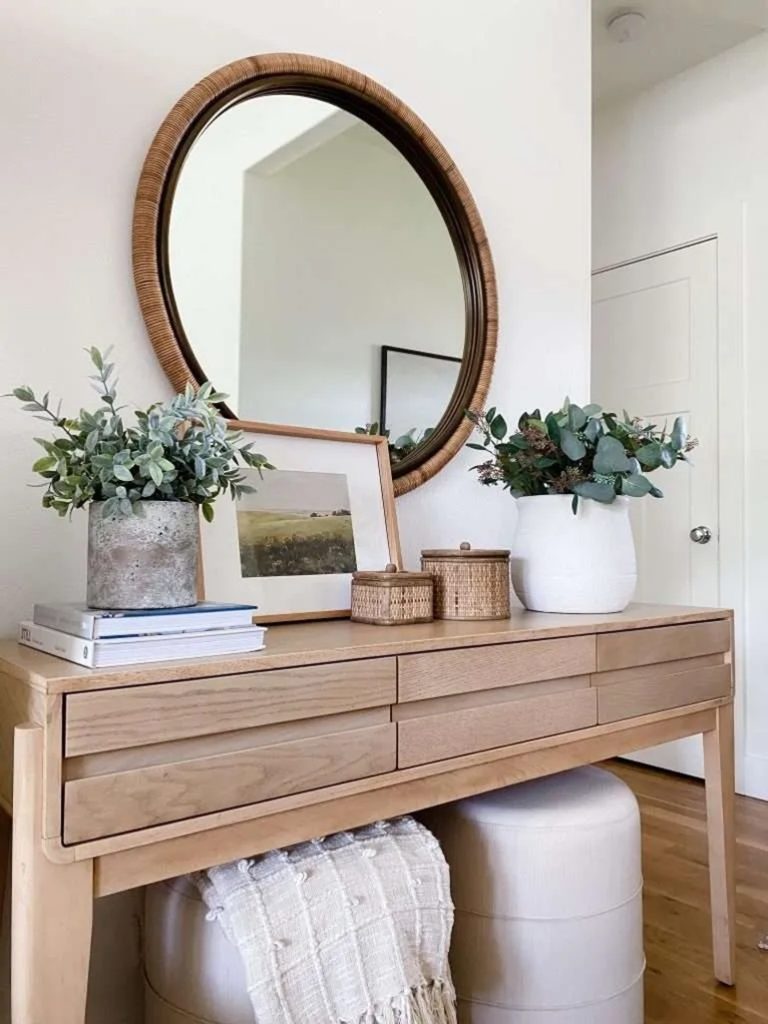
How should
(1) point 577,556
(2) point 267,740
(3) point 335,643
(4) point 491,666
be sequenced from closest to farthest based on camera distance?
(2) point 267,740 < (3) point 335,643 < (4) point 491,666 < (1) point 577,556

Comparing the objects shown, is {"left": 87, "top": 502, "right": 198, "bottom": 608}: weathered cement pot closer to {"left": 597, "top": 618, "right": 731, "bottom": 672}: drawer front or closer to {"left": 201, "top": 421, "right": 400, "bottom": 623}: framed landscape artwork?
{"left": 201, "top": 421, "right": 400, "bottom": 623}: framed landscape artwork

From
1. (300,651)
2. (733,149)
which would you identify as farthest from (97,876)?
(733,149)

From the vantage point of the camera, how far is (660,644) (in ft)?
4.58

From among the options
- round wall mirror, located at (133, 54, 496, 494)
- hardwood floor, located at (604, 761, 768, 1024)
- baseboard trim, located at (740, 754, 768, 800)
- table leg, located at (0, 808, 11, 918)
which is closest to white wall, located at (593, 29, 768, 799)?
baseboard trim, located at (740, 754, 768, 800)

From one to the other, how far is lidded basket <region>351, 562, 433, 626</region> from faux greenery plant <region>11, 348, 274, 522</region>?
35cm

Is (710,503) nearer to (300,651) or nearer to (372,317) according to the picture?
(372,317)

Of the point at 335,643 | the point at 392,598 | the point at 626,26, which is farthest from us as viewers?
the point at 626,26

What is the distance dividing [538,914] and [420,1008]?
0.31m

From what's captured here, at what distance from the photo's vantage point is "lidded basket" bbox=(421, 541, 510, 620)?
131 cm

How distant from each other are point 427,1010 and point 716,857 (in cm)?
87

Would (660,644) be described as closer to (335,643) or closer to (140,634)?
(335,643)

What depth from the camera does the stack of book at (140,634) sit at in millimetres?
833

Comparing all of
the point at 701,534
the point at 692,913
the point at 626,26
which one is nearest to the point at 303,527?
the point at 692,913

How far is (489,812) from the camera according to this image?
125 centimetres
